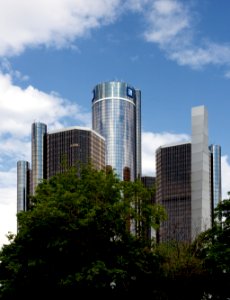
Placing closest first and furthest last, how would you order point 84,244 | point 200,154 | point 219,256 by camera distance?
point 84,244 < point 219,256 < point 200,154

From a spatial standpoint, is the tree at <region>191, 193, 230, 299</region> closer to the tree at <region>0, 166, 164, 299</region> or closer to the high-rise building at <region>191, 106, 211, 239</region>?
the tree at <region>0, 166, 164, 299</region>

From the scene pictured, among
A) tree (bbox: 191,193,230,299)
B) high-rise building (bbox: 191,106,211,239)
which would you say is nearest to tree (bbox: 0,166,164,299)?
tree (bbox: 191,193,230,299)

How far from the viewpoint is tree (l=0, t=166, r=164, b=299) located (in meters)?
34.1

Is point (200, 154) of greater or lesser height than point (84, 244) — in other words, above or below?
above

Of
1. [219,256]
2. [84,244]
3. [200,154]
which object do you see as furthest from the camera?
[200,154]

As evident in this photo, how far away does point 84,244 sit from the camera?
34.5 meters

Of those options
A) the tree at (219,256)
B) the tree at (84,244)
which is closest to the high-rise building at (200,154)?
the tree at (219,256)

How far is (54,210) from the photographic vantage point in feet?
112

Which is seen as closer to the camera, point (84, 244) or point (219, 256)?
point (84, 244)

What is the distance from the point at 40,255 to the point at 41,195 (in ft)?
16.7

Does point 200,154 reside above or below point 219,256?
above

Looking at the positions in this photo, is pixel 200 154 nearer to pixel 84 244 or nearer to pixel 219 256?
pixel 219 256

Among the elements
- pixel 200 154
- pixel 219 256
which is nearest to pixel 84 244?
pixel 219 256

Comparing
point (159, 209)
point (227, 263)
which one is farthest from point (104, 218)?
point (227, 263)
